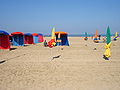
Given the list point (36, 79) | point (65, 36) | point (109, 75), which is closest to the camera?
point (36, 79)

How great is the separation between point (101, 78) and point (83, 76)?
25.2 inches

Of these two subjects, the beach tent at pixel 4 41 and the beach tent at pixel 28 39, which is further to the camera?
the beach tent at pixel 28 39

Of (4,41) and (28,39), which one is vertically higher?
(4,41)

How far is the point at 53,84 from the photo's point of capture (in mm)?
4047

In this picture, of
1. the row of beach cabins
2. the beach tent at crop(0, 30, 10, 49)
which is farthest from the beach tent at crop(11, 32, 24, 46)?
the beach tent at crop(0, 30, 10, 49)

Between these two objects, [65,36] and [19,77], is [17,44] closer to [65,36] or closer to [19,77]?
[65,36]

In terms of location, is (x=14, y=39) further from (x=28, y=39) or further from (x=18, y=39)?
(x=28, y=39)

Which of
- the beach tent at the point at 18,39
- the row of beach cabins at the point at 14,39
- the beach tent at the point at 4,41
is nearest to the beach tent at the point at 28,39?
the row of beach cabins at the point at 14,39

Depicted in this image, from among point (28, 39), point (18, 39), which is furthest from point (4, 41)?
point (28, 39)

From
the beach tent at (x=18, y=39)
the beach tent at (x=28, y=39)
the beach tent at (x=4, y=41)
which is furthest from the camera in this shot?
the beach tent at (x=28, y=39)

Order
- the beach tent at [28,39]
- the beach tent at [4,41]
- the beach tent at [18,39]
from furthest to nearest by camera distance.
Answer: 1. the beach tent at [28,39]
2. the beach tent at [18,39]
3. the beach tent at [4,41]

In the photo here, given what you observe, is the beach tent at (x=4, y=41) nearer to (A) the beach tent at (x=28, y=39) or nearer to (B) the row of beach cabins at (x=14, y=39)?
(B) the row of beach cabins at (x=14, y=39)

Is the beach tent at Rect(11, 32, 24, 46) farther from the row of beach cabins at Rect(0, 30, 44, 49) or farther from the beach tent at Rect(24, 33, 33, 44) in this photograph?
the beach tent at Rect(24, 33, 33, 44)

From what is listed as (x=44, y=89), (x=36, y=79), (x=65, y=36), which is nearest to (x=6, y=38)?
(x=65, y=36)
